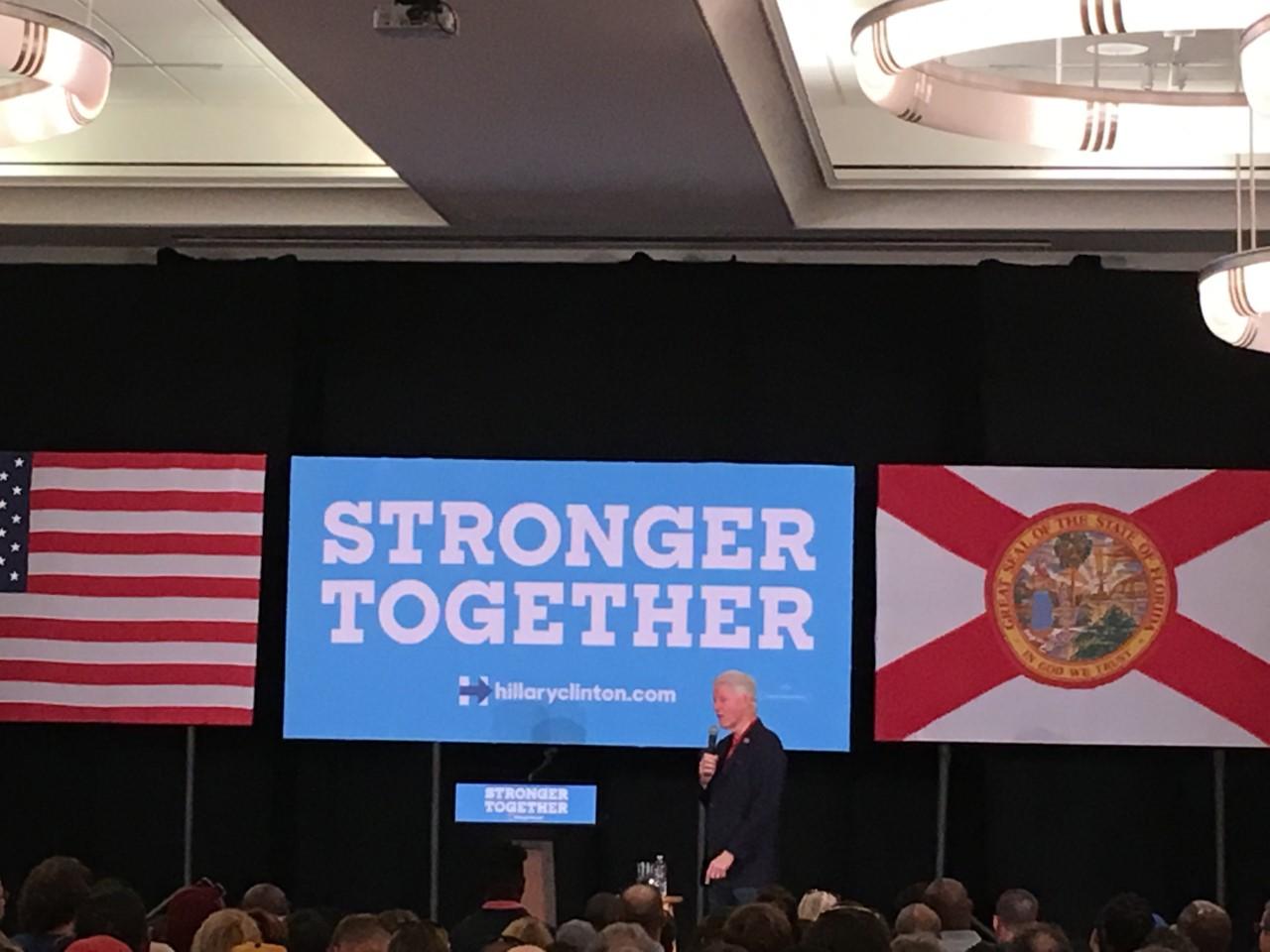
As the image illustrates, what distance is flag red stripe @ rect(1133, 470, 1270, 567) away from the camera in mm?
8141

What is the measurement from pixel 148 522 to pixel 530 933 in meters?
4.44

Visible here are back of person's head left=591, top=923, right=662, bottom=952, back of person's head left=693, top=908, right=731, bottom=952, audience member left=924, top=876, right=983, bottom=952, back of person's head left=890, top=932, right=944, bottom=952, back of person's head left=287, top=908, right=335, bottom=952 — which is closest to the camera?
back of person's head left=890, top=932, right=944, bottom=952

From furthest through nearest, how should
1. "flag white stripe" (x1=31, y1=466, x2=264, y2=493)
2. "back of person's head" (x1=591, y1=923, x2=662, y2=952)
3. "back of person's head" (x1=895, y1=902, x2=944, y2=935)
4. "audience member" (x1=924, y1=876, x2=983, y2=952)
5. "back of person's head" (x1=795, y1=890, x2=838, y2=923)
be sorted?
"flag white stripe" (x1=31, y1=466, x2=264, y2=493)
"audience member" (x1=924, y1=876, x2=983, y2=952)
"back of person's head" (x1=795, y1=890, x2=838, y2=923)
"back of person's head" (x1=895, y1=902, x2=944, y2=935)
"back of person's head" (x1=591, y1=923, x2=662, y2=952)

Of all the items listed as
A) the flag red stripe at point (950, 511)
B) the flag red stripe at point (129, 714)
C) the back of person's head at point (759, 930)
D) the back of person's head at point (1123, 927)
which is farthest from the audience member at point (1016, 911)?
the flag red stripe at point (129, 714)

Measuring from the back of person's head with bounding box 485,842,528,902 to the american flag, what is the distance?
3149 millimetres

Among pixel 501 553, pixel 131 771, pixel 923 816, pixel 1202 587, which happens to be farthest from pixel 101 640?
pixel 1202 587

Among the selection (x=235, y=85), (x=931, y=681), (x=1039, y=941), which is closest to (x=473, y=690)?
(x=931, y=681)

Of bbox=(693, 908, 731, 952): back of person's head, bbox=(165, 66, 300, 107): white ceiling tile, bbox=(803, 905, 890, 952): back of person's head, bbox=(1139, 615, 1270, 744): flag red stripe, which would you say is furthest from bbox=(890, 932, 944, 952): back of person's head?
bbox=(165, 66, 300, 107): white ceiling tile

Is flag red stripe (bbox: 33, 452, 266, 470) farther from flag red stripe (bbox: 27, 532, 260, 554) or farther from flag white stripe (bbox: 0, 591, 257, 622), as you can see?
flag white stripe (bbox: 0, 591, 257, 622)

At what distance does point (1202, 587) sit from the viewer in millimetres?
8133

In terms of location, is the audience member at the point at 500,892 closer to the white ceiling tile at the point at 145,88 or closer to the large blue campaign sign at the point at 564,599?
the large blue campaign sign at the point at 564,599

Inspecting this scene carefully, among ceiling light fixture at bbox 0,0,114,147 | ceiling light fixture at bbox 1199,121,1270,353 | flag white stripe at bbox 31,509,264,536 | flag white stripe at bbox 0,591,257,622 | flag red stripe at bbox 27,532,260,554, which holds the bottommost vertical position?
flag white stripe at bbox 0,591,257,622

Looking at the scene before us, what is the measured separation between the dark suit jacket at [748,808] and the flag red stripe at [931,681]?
998 millimetres

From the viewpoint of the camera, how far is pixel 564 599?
27.1ft
